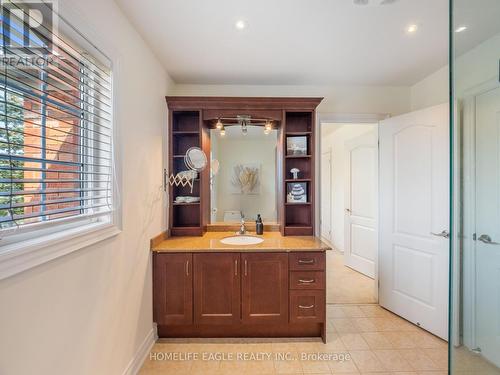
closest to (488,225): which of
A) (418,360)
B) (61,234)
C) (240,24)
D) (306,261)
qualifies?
(306,261)

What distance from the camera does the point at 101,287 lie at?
1385 millimetres

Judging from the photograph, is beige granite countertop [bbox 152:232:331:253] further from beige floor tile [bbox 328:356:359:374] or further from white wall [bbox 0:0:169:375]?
beige floor tile [bbox 328:356:359:374]

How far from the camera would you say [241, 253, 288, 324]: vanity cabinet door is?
2.13m

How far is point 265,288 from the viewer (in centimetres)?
213

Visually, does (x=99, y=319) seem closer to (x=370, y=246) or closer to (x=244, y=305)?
(x=244, y=305)

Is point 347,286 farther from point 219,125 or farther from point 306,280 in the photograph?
point 219,125

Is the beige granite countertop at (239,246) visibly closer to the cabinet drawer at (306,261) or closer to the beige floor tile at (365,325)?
the cabinet drawer at (306,261)

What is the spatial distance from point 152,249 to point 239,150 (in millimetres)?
1395

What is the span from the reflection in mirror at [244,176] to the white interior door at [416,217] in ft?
4.05

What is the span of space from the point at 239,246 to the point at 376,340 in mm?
1481

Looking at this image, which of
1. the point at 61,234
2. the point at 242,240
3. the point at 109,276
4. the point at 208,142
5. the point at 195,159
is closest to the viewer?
the point at 61,234

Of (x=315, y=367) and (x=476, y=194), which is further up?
(x=476, y=194)

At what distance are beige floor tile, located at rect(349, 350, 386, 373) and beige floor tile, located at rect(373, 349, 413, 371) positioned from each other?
0.13 ft

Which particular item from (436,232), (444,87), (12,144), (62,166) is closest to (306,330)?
(436,232)
